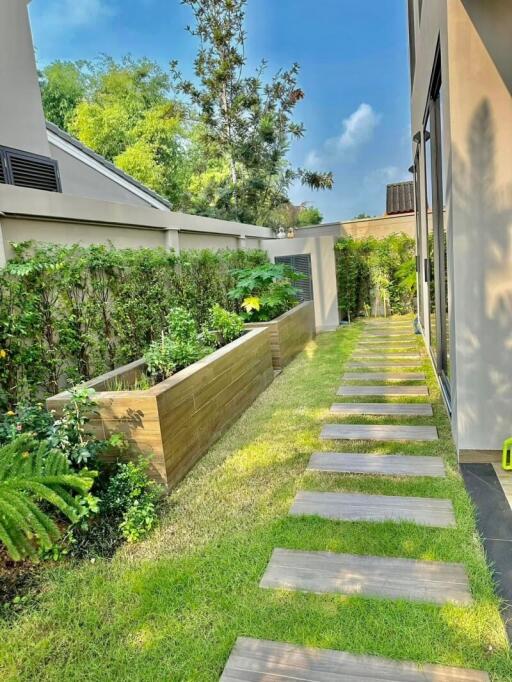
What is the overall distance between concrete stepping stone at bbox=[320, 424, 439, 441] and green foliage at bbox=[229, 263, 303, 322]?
3038mm

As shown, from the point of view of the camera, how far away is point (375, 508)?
283 cm

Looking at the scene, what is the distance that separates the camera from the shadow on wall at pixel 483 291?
3.06 meters

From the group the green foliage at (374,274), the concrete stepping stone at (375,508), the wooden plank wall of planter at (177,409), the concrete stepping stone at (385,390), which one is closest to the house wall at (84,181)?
the green foliage at (374,274)

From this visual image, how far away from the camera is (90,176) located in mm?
10141

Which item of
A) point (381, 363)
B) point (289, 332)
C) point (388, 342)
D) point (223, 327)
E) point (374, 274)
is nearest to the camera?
point (223, 327)

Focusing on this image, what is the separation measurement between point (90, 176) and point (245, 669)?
10.3 meters

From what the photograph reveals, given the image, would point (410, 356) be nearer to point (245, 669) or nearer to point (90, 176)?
point (245, 669)

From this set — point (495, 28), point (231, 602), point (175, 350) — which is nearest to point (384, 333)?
point (175, 350)

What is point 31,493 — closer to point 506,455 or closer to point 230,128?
point 506,455

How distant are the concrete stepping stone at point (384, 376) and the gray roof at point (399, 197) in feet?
42.8

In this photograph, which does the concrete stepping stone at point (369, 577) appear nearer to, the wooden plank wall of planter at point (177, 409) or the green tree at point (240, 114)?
the wooden plank wall of planter at point (177, 409)

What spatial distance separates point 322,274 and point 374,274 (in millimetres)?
1352

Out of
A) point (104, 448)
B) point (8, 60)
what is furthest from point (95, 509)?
point (8, 60)

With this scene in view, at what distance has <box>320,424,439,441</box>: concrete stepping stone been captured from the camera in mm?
3881
